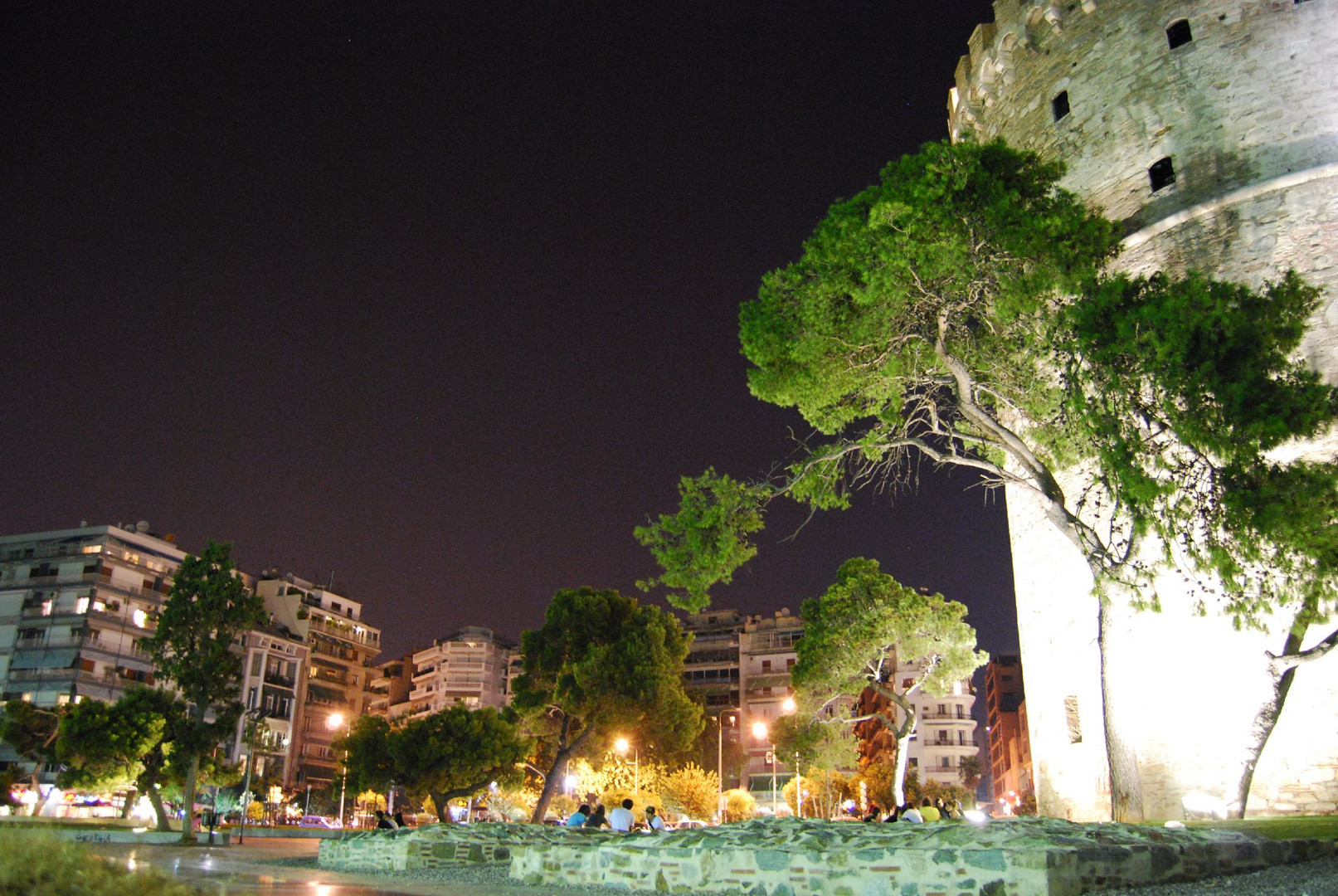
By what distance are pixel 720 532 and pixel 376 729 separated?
19538mm

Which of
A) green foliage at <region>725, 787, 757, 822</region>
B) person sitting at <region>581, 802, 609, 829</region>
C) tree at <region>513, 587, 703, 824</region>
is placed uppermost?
tree at <region>513, 587, 703, 824</region>

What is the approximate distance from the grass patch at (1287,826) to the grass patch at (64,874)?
409 inches

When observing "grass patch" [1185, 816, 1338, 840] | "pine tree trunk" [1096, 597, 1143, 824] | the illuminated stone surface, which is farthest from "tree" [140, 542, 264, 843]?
"grass patch" [1185, 816, 1338, 840]

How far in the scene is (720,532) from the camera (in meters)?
15.6

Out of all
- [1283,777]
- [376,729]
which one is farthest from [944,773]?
[1283,777]

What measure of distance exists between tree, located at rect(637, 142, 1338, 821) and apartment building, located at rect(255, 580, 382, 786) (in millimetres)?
59686

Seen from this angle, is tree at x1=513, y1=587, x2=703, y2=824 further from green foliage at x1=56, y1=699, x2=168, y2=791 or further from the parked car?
the parked car

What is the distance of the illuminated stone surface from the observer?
7.64 meters

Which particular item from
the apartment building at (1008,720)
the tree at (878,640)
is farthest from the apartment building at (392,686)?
the tree at (878,640)

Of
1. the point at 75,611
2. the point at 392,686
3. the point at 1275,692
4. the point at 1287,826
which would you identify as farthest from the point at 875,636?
the point at 392,686

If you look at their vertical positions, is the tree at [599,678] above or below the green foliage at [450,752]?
above

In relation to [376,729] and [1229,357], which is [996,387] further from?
[376,729]

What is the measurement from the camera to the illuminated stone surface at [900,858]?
25.1 ft

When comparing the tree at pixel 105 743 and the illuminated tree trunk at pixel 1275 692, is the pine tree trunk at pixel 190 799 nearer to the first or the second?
the tree at pixel 105 743
